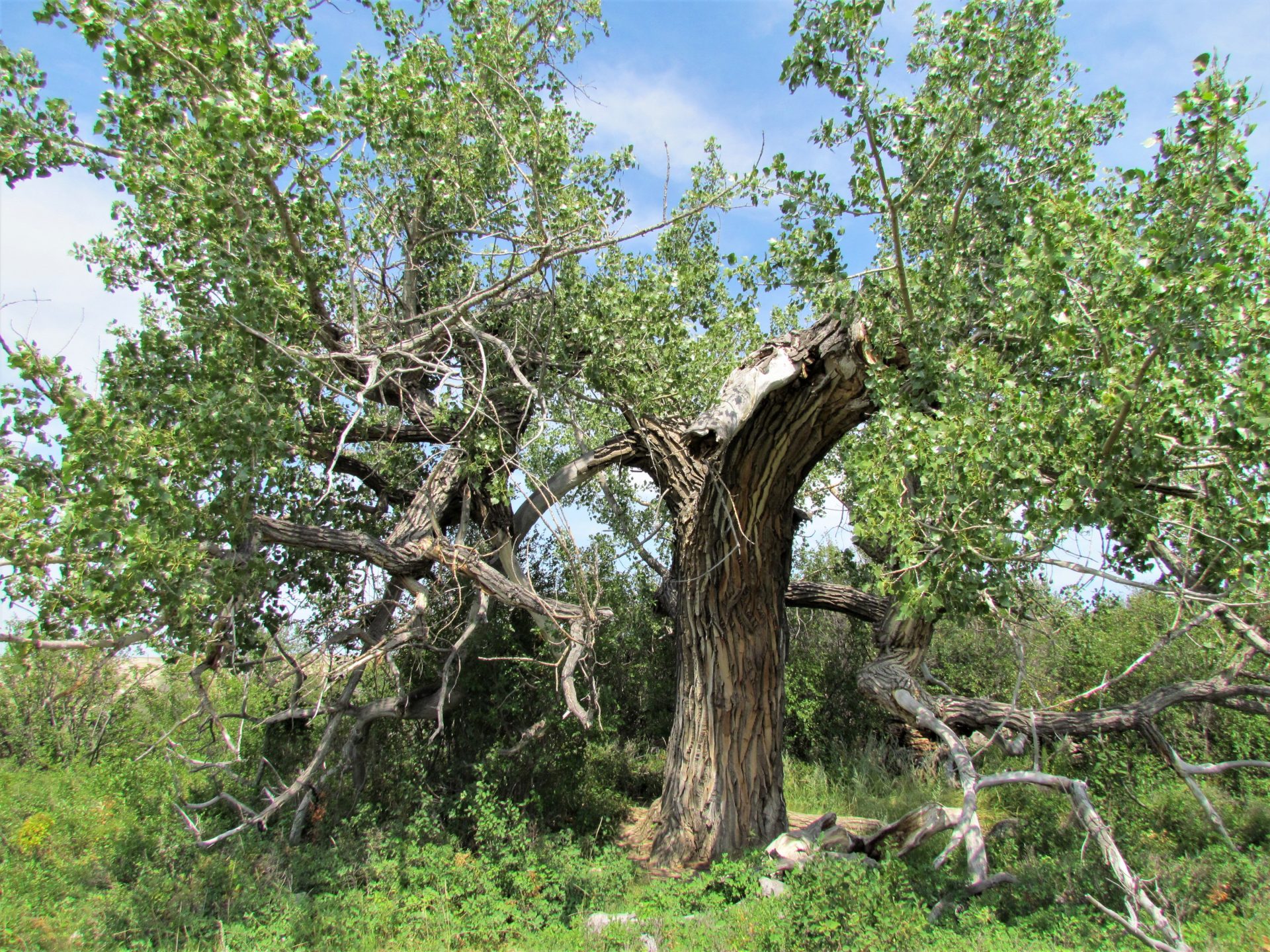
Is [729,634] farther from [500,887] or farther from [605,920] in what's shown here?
[500,887]

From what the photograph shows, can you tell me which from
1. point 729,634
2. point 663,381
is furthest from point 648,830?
point 663,381

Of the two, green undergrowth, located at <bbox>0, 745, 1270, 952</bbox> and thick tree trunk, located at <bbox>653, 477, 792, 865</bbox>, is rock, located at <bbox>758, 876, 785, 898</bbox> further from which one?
thick tree trunk, located at <bbox>653, 477, 792, 865</bbox>

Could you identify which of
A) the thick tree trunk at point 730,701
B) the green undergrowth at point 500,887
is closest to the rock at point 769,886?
the green undergrowth at point 500,887

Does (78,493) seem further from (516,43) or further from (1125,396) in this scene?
(1125,396)

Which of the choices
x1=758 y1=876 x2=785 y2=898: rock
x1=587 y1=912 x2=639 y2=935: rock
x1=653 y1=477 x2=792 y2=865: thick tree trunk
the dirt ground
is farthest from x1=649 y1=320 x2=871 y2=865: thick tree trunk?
x1=587 y1=912 x2=639 y2=935: rock

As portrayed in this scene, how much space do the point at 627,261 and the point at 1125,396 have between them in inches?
180

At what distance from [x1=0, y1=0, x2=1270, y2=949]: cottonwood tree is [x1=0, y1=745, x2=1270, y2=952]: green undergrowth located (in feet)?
1.68

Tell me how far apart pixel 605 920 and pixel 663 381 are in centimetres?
410

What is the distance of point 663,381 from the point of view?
674 centimetres

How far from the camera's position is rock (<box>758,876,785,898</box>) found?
523 centimetres

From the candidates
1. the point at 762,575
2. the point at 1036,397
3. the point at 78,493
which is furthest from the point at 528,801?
the point at 1036,397

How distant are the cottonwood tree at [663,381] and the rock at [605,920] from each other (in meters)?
1.46

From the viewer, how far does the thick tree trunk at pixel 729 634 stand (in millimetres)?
6020

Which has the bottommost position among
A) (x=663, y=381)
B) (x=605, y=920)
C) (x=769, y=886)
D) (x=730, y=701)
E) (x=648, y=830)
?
(x=605, y=920)
